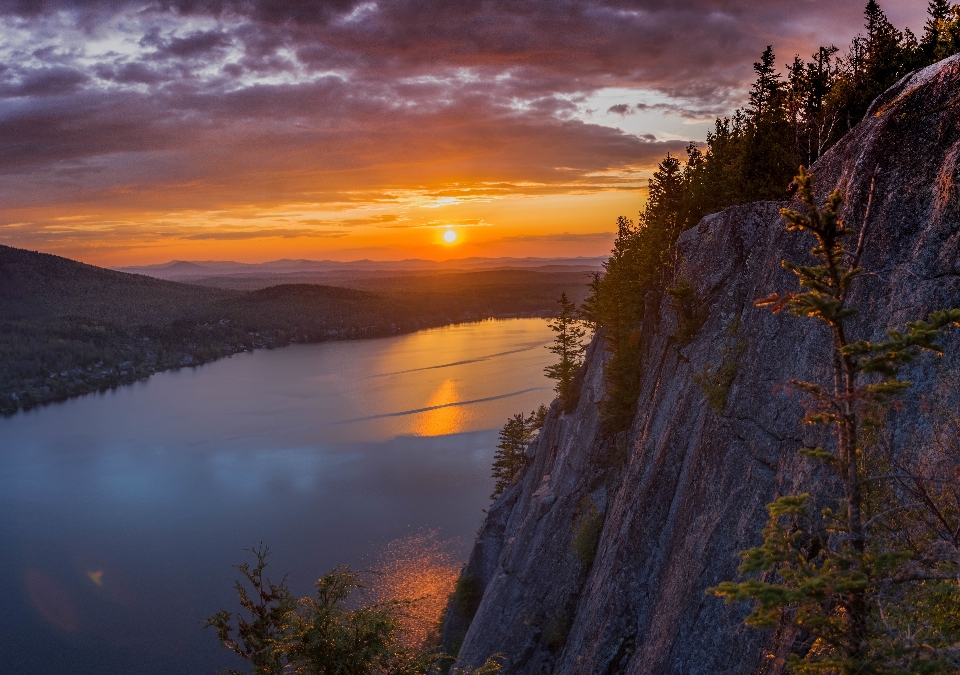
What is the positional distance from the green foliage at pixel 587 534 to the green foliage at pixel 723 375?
834 centimetres

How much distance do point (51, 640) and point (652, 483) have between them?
40.3 m

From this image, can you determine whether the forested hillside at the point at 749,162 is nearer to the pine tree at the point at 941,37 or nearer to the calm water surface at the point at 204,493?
the pine tree at the point at 941,37

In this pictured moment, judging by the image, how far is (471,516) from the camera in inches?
1977

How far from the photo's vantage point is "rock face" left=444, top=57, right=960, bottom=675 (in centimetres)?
961

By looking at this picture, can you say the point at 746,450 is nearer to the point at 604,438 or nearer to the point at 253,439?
the point at 604,438

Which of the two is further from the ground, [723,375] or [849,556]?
[723,375]

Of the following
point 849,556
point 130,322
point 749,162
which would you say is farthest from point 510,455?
point 130,322

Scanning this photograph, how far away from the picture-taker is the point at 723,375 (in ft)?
42.9

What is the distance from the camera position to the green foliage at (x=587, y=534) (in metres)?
19.9

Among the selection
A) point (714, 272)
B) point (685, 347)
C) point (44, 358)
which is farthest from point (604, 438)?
point (44, 358)

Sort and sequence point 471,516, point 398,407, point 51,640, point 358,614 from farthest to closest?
1. point 398,407
2. point 471,516
3. point 51,640
4. point 358,614

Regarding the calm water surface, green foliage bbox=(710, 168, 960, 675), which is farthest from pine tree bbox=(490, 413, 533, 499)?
green foliage bbox=(710, 168, 960, 675)

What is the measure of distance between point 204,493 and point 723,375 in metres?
55.5

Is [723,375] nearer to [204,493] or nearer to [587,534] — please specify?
[587,534]
